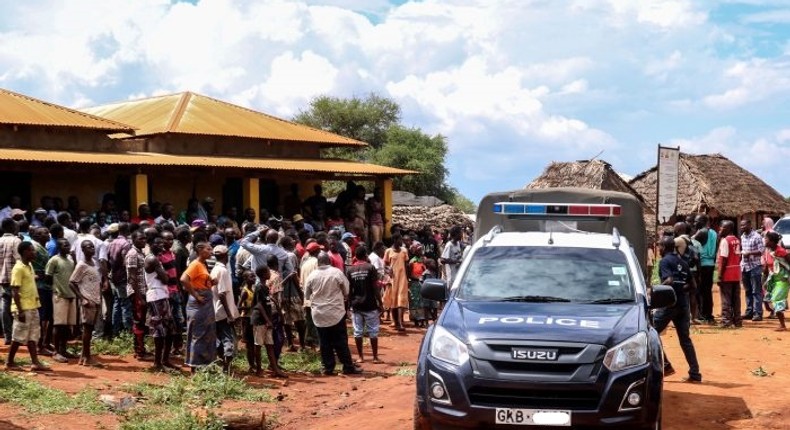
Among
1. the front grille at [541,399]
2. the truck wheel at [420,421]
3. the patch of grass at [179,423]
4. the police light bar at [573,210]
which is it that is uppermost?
the police light bar at [573,210]

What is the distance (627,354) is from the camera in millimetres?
6898

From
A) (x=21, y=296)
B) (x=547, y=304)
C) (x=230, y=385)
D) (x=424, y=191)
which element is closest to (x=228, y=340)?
(x=230, y=385)

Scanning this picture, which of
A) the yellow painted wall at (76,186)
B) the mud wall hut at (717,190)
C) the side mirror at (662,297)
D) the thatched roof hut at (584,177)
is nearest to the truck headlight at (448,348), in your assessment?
the side mirror at (662,297)

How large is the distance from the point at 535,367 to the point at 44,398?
5860 mm

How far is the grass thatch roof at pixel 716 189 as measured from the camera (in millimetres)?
34438

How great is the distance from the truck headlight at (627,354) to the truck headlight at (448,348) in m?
1.01

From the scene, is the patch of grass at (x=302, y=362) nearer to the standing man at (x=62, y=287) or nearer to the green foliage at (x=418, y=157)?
the standing man at (x=62, y=287)

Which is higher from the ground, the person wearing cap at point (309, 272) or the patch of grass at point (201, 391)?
the person wearing cap at point (309, 272)

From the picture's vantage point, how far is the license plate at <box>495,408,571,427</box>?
667 cm

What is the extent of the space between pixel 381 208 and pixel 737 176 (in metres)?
18.0

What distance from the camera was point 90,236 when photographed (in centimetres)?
1355

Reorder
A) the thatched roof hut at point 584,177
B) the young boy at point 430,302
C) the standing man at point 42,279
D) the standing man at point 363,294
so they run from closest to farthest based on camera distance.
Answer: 1. the standing man at point 42,279
2. the standing man at point 363,294
3. the young boy at point 430,302
4. the thatched roof hut at point 584,177

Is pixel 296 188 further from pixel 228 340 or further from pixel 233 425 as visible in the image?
pixel 233 425

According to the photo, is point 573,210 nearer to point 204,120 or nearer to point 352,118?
point 204,120
